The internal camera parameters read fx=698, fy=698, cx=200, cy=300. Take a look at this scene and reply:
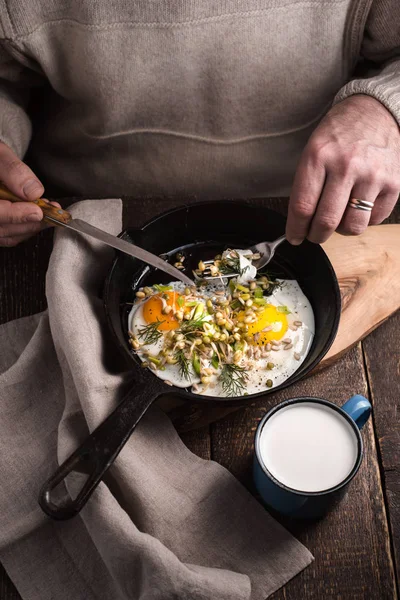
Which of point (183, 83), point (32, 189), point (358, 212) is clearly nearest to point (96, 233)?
point (32, 189)

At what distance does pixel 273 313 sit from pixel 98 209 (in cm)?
45

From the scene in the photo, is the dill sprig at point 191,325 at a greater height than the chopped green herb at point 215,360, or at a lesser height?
greater

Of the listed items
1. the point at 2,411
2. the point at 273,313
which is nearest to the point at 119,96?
the point at 273,313

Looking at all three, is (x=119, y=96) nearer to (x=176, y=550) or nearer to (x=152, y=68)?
(x=152, y=68)

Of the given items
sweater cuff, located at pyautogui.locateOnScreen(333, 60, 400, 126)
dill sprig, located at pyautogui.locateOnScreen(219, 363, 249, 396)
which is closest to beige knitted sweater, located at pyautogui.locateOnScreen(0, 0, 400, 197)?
sweater cuff, located at pyautogui.locateOnScreen(333, 60, 400, 126)

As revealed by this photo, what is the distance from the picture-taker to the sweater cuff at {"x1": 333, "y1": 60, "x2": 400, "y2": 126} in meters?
1.39

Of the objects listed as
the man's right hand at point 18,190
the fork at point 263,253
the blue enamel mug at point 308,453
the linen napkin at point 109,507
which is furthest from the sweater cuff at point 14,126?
the blue enamel mug at point 308,453

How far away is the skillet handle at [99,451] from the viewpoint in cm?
112

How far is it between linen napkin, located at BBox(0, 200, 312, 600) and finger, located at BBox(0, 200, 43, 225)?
122 millimetres

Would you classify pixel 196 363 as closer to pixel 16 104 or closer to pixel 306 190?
pixel 306 190

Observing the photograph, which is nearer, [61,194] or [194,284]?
[194,284]

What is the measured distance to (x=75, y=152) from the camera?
5.76ft

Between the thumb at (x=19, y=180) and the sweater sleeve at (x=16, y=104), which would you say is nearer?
the thumb at (x=19, y=180)

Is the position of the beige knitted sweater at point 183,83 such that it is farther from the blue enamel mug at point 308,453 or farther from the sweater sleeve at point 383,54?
the blue enamel mug at point 308,453
